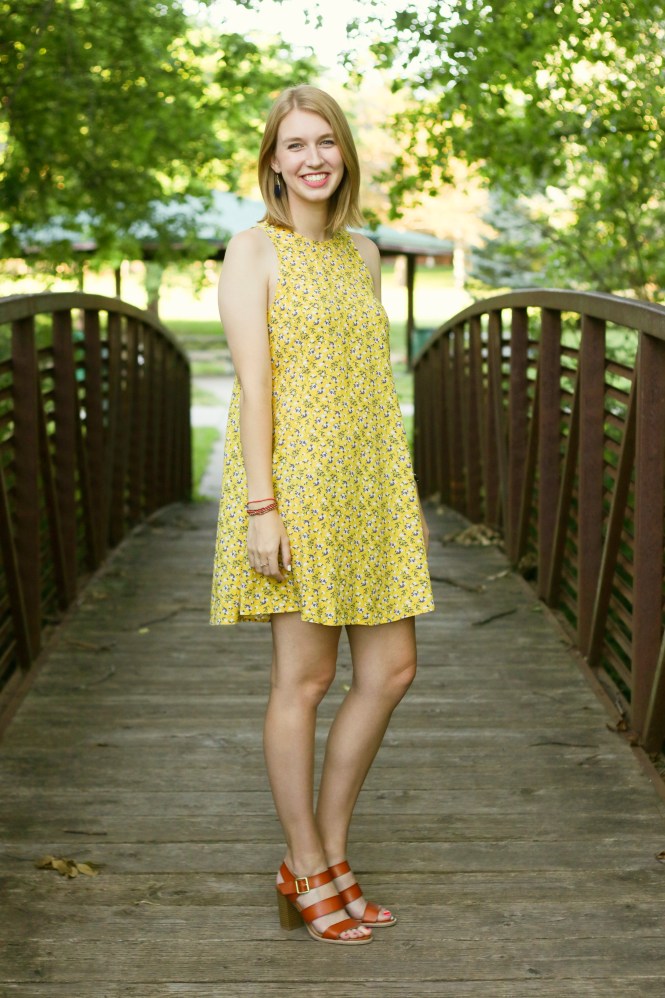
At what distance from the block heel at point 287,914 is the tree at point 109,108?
250 inches

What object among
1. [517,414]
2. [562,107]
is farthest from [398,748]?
[562,107]

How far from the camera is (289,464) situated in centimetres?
257

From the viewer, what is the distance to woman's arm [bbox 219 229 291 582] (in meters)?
2.53

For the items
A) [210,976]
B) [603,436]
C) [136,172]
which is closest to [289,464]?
[210,976]

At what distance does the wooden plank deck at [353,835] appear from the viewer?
254 centimetres

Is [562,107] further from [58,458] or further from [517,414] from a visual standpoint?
[58,458]

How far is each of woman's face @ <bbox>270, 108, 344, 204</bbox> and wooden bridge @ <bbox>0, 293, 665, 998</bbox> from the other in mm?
1155

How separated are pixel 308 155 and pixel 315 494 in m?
0.68

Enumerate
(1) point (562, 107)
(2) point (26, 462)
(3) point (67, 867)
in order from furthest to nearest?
(1) point (562, 107)
(2) point (26, 462)
(3) point (67, 867)

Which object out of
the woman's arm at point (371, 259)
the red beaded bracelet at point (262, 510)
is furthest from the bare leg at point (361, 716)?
the red beaded bracelet at point (262, 510)

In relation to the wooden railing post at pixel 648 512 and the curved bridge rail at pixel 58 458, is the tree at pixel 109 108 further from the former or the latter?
the wooden railing post at pixel 648 512

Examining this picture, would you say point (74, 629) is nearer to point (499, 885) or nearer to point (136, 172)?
point (499, 885)

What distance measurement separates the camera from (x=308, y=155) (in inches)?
102

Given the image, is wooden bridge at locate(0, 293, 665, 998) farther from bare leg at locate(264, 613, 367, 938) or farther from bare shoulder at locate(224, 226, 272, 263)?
bare shoulder at locate(224, 226, 272, 263)
